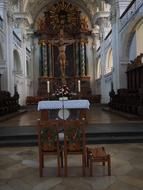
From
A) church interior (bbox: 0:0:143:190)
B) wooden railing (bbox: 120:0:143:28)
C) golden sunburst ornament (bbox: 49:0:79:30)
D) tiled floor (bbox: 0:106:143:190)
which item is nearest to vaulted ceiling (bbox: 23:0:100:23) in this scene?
church interior (bbox: 0:0:143:190)

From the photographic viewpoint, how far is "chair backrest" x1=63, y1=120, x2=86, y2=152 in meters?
4.81

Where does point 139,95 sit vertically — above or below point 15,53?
below

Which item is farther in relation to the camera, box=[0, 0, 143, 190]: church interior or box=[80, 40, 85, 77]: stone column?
box=[80, 40, 85, 77]: stone column

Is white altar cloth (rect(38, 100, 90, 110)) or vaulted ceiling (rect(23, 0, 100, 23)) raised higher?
vaulted ceiling (rect(23, 0, 100, 23))

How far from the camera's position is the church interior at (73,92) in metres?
4.77

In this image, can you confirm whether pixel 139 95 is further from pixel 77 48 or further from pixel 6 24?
pixel 77 48

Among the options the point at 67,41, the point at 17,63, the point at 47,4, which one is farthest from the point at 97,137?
the point at 47,4

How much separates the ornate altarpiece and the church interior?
0.09 meters

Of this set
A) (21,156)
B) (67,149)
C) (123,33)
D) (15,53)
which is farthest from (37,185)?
(15,53)

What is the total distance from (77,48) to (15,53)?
713 cm

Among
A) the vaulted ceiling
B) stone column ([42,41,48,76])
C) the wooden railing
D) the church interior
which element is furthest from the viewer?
stone column ([42,41,48,76])

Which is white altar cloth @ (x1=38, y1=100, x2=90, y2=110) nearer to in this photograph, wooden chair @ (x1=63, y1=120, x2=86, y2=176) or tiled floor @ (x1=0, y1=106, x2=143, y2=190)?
wooden chair @ (x1=63, y1=120, x2=86, y2=176)

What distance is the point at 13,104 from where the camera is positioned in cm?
1620

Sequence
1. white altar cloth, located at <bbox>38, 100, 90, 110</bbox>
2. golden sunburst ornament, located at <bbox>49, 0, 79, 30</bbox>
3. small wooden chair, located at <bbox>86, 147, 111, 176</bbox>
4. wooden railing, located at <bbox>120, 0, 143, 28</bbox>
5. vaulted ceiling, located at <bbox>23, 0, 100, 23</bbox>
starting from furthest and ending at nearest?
golden sunburst ornament, located at <bbox>49, 0, 79, 30</bbox>
vaulted ceiling, located at <bbox>23, 0, 100, 23</bbox>
wooden railing, located at <bbox>120, 0, 143, 28</bbox>
white altar cloth, located at <bbox>38, 100, 90, 110</bbox>
small wooden chair, located at <bbox>86, 147, 111, 176</bbox>
